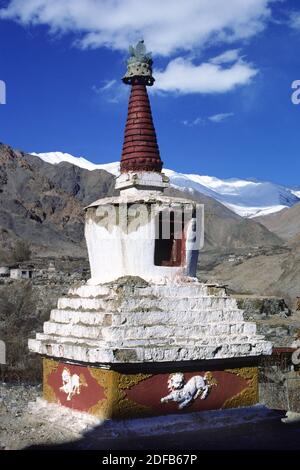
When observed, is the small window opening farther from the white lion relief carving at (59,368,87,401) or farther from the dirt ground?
the dirt ground

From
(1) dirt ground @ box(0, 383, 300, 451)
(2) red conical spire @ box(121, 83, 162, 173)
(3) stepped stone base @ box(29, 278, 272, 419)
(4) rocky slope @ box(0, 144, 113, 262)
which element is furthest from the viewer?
(4) rocky slope @ box(0, 144, 113, 262)

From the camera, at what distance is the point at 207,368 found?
8.59 meters

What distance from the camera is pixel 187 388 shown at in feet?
27.5

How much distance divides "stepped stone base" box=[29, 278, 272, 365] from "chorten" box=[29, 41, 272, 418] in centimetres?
1

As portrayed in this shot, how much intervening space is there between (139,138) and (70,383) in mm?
3665

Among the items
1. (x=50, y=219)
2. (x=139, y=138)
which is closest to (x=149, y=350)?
(x=139, y=138)

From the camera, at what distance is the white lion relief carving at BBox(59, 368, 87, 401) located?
28.3 ft

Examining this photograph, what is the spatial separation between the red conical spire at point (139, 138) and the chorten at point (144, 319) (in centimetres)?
2

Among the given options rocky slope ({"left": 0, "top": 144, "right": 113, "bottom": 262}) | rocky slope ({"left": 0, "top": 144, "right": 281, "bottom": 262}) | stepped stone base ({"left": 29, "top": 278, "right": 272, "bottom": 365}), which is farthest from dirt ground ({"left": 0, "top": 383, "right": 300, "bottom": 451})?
rocky slope ({"left": 0, "top": 144, "right": 281, "bottom": 262})

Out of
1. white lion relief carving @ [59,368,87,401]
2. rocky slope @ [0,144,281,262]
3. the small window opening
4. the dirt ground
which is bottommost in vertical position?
the dirt ground

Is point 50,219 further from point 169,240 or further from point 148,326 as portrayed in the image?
point 148,326

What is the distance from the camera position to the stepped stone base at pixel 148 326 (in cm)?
807
